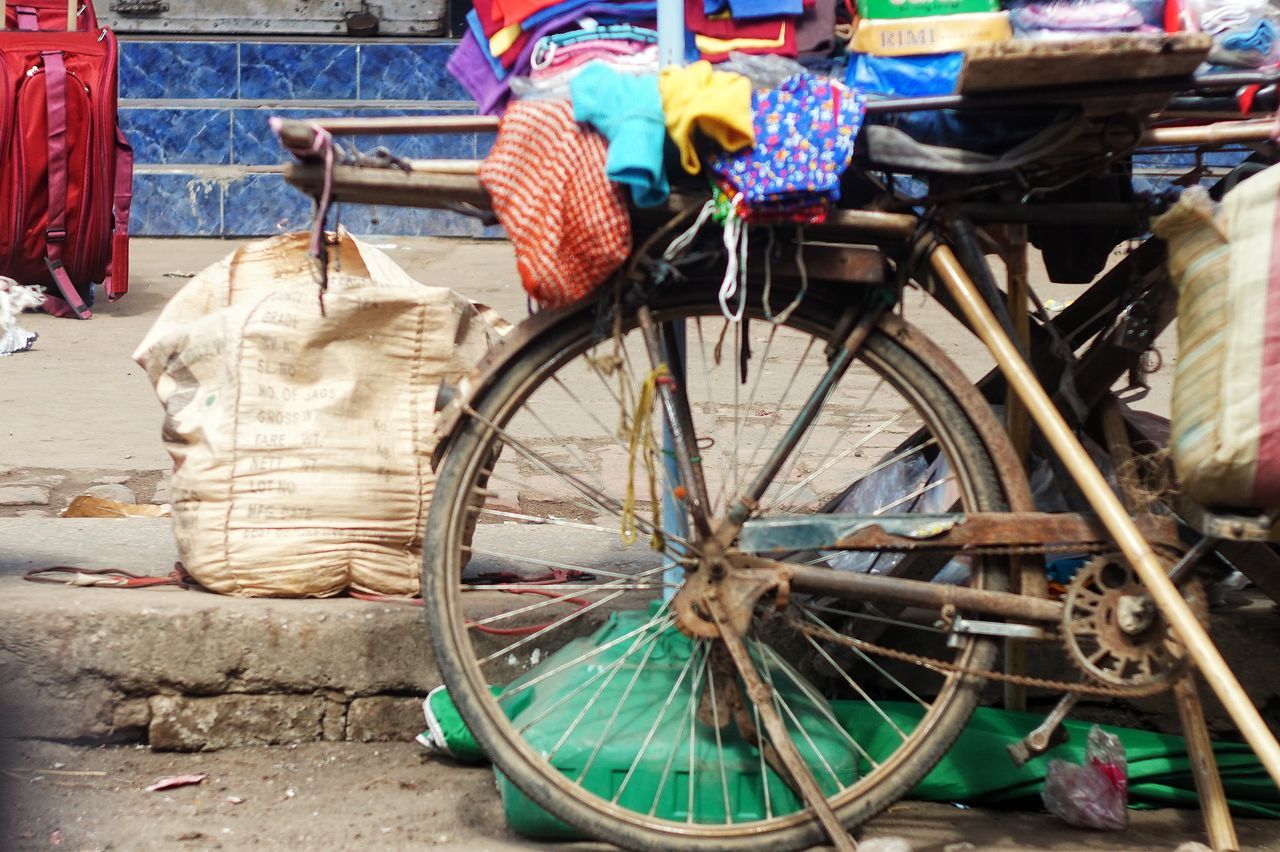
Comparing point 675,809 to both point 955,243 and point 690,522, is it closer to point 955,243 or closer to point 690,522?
point 690,522

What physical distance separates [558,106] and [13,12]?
5.20 metres

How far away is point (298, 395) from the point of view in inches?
114

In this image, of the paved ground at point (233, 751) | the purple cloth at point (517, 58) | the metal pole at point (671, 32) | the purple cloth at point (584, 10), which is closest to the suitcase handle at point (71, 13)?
the paved ground at point (233, 751)

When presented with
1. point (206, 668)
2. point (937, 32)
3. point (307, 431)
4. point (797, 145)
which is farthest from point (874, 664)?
point (206, 668)

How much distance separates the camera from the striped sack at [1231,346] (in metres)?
2.11

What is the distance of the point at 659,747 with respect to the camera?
249 centimetres

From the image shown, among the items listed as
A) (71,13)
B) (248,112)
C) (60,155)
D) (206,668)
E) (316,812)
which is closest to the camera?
(316,812)

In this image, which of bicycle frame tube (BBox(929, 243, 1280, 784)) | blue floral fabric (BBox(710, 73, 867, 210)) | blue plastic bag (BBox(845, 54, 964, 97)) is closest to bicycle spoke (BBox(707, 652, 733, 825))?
bicycle frame tube (BBox(929, 243, 1280, 784))

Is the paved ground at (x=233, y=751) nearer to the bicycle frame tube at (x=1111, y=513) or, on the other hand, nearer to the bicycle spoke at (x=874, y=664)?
the bicycle spoke at (x=874, y=664)

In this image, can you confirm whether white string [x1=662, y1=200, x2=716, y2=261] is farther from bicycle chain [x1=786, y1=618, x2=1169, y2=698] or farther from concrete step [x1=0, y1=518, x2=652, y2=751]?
concrete step [x1=0, y1=518, x2=652, y2=751]

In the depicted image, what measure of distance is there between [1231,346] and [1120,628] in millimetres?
494

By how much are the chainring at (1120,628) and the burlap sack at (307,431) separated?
1.32 metres

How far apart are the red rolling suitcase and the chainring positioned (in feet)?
17.0

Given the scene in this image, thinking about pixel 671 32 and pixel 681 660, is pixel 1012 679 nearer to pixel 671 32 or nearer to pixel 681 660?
pixel 681 660
